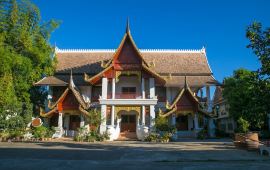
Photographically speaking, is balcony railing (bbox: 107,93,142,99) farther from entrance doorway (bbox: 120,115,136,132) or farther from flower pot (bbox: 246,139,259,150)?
flower pot (bbox: 246,139,259,150)

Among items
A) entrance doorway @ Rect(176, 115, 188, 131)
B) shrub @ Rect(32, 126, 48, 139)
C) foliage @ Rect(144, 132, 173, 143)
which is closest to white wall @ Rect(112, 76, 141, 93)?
entrance doorway @ Rect(176, 115, 188, 131)

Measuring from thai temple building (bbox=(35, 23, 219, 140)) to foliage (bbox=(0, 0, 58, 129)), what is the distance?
1.56m

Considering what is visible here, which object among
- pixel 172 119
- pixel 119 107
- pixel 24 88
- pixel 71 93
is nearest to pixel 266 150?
pixel 172 119

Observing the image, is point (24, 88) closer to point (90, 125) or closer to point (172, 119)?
point (90, 125)

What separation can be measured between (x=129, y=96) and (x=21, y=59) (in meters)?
9.63

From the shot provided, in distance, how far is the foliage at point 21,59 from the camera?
23094 millimetres

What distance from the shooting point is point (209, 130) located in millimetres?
27391

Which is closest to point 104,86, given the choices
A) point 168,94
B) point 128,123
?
point 128,123

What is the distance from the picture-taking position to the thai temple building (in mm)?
25891

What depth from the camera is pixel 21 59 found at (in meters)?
24.4

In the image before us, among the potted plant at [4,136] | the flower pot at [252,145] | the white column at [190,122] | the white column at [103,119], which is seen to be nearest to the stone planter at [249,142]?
the flower pot at [252,145]

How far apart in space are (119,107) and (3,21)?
12.8 m

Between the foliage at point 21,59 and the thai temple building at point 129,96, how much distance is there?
1560 millimetres

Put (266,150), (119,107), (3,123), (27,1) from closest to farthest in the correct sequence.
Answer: (266,150) < (3,123) < (119,107) < (27,1)
